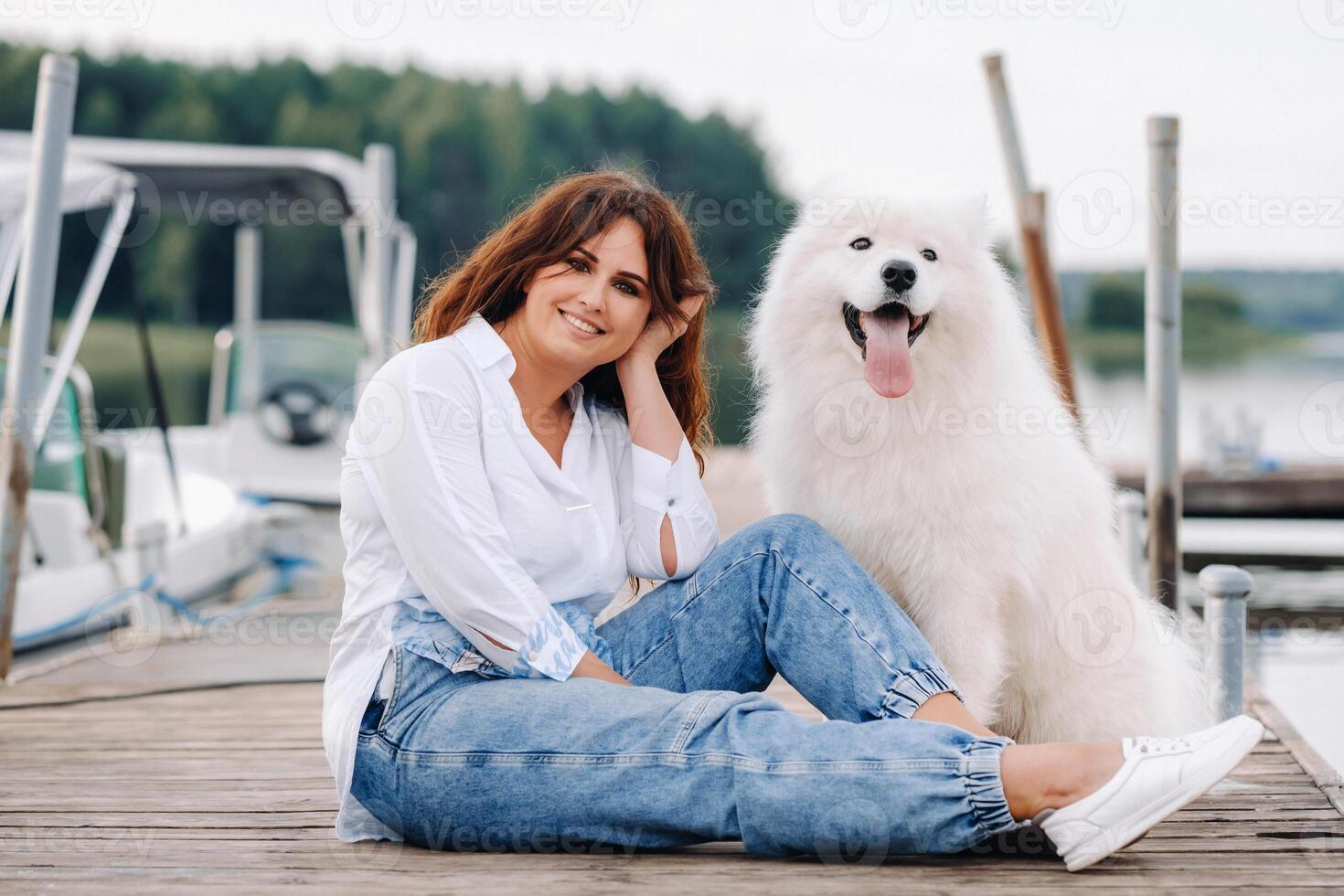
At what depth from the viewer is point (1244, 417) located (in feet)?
33.2

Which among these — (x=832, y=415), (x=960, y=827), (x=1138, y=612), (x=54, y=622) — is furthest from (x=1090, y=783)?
(x=54, y=622)

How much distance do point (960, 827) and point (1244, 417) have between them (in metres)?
9.66

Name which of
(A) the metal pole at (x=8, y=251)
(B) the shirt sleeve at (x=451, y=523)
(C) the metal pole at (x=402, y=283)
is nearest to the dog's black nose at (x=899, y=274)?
(B) the shirt sleeve at (x=451, y=523)

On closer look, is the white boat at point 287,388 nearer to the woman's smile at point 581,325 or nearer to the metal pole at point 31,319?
the metal pole at point 31,319

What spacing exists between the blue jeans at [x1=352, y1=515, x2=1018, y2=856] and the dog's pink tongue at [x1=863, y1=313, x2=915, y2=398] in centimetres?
32

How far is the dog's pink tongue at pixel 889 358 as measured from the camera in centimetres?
213

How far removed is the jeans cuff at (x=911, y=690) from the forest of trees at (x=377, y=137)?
24.6 metres

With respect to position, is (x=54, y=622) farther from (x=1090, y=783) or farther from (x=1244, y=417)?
(x=1244, y=417)

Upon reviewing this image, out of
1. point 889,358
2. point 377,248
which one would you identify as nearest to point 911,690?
point 889,358

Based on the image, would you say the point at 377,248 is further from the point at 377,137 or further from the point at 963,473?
the point at 377,137

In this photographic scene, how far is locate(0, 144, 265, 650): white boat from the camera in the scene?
475 cm

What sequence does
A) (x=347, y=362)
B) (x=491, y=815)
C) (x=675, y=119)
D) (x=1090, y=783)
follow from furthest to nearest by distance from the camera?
1. (x=675, y=119)
2. (x=347, y=362)
3. (x=491, y=815)
4. (x=1090, y=783)

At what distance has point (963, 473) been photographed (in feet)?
6.96

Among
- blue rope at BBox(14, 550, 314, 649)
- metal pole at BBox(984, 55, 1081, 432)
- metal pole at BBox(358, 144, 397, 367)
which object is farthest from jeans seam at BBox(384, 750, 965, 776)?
metal pole at BBox(358, 144, 397, 367)
